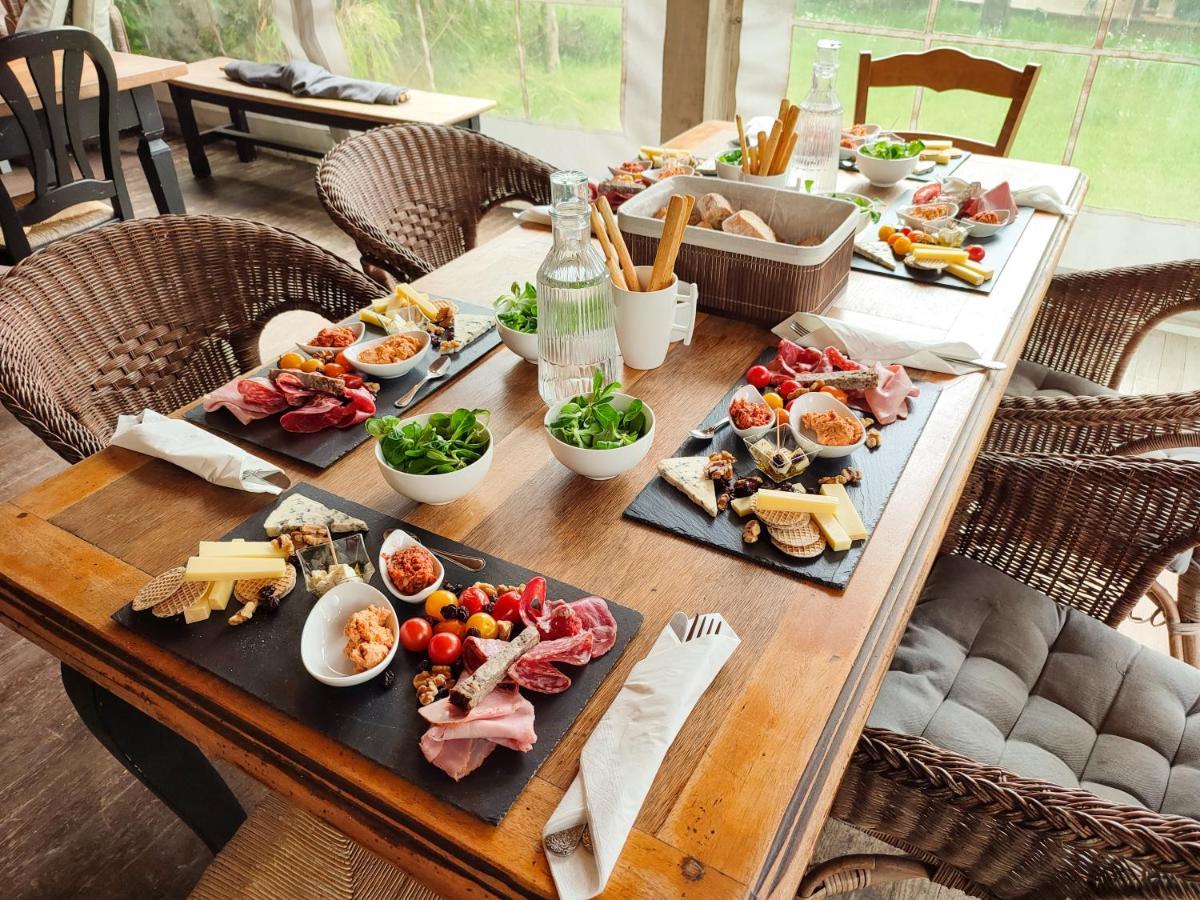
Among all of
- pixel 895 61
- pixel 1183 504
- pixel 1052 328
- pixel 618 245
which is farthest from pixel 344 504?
pixel 895 61

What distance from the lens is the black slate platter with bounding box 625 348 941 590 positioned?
37.9 inches

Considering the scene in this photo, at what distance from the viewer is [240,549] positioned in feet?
3.05

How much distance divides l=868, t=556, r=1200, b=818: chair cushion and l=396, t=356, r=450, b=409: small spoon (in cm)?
79

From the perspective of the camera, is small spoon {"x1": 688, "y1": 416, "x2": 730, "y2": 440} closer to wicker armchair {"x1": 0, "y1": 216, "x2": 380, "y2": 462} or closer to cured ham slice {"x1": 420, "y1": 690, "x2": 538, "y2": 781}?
cured ham slice {"x1": 420, "y1": 690, "x2": 538, "y2": 781}

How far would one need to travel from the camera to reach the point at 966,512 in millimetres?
1363

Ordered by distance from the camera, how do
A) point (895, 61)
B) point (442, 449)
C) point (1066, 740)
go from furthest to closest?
point (895, 61) < point (1066, 740) < point (442, 449)

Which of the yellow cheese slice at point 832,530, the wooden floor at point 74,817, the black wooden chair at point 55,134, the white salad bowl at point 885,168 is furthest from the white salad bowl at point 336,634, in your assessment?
the black wooden chair at point 55,134

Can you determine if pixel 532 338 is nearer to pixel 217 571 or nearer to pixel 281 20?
pixel 217 571

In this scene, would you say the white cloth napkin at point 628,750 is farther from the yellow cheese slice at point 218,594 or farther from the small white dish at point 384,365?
the small white dish at point 384,365

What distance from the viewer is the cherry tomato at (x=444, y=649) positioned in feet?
2.71

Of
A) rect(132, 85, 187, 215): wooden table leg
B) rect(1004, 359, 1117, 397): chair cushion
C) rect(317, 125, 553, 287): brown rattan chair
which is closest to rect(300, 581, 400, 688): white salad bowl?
rect(317, 125, 553, 287): brown rattan chair

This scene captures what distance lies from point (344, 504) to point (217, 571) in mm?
188

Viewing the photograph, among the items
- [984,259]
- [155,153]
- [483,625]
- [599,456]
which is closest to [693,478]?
[599,456]

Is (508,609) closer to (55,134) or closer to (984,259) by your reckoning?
(984,259)
